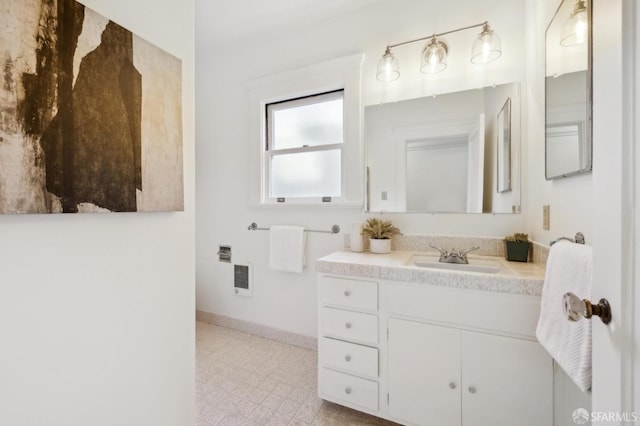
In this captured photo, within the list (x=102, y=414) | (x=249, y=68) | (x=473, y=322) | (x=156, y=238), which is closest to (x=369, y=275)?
(x=473, y=322)

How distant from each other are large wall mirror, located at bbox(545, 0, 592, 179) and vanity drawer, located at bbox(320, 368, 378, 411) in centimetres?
142

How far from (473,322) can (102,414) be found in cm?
145

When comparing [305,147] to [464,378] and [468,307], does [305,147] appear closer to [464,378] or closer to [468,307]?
[468,307]

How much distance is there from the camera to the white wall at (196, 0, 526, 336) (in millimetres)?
1832

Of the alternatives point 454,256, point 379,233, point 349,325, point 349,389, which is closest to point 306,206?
point 379,233

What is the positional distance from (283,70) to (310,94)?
330 mm

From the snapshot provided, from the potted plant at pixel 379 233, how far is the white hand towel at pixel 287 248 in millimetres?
594

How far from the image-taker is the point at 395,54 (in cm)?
203

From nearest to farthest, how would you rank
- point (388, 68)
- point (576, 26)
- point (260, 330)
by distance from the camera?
point (576, 26), point (388, 68), point (260, 330)

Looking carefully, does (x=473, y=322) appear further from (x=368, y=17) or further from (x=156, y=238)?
(x=368, y=17)

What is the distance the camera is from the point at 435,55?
1843 mm

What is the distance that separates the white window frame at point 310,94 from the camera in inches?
84.7

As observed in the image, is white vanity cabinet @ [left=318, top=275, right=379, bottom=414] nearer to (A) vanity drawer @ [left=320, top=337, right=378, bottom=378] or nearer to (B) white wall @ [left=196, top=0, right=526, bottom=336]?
(A) vanity drawer @ [left=320, top=337, right=378, bottom=378]

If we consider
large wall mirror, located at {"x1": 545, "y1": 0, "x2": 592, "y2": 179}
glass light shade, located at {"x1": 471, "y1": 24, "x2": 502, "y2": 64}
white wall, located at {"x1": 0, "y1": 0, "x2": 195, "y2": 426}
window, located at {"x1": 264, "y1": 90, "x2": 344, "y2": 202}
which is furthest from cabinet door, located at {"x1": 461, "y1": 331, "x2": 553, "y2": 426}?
glass light shade, located at {"x1": 471, "y1": 24, "x2": 502, "y2": 64}
